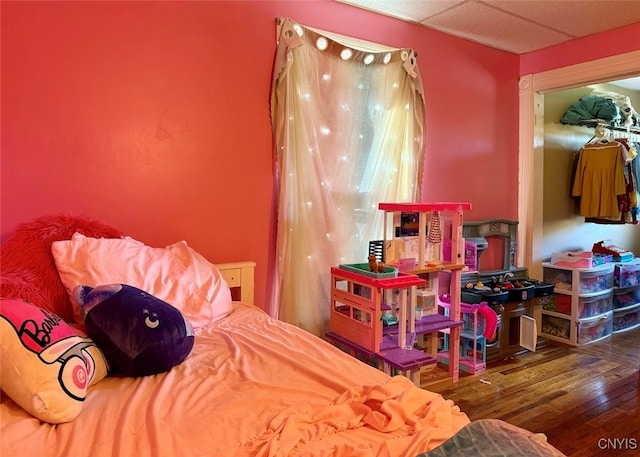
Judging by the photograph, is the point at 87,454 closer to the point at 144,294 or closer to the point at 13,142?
the point at 144,294

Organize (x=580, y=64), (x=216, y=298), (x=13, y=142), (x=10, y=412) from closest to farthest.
Answer: (x=10, y=412) → (x=13, y=142) → (x=216, y=298) → (x=580, y=64)

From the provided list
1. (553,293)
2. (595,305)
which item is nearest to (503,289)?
(553,293)

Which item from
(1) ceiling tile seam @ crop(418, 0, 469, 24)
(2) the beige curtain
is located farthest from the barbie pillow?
(1) ceiling tile seam @ crop(418, 0, 469, 24)

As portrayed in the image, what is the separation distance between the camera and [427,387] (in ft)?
8.21

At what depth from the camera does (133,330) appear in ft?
4.20

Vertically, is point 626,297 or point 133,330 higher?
point 133,330

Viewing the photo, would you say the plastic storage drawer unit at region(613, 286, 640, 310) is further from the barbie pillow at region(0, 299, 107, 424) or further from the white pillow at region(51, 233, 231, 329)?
the barbie pillow at region(0, 299, 107, 424)

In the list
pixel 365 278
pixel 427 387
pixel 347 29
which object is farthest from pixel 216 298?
pixel 347 29

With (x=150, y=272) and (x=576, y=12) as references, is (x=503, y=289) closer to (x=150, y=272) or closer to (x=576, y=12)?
(x=576, y=12)

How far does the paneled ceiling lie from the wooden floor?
2.21 m

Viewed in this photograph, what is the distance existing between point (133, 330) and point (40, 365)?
270 millimetres

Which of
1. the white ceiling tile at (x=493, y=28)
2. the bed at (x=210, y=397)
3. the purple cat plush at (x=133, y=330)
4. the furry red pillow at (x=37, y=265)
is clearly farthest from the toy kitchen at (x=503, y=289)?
the furry red pillow at (x=37, y=265)

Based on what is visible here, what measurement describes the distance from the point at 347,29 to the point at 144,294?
191 centimetres

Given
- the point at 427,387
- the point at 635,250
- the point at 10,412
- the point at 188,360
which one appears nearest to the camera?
the point at 10,412
